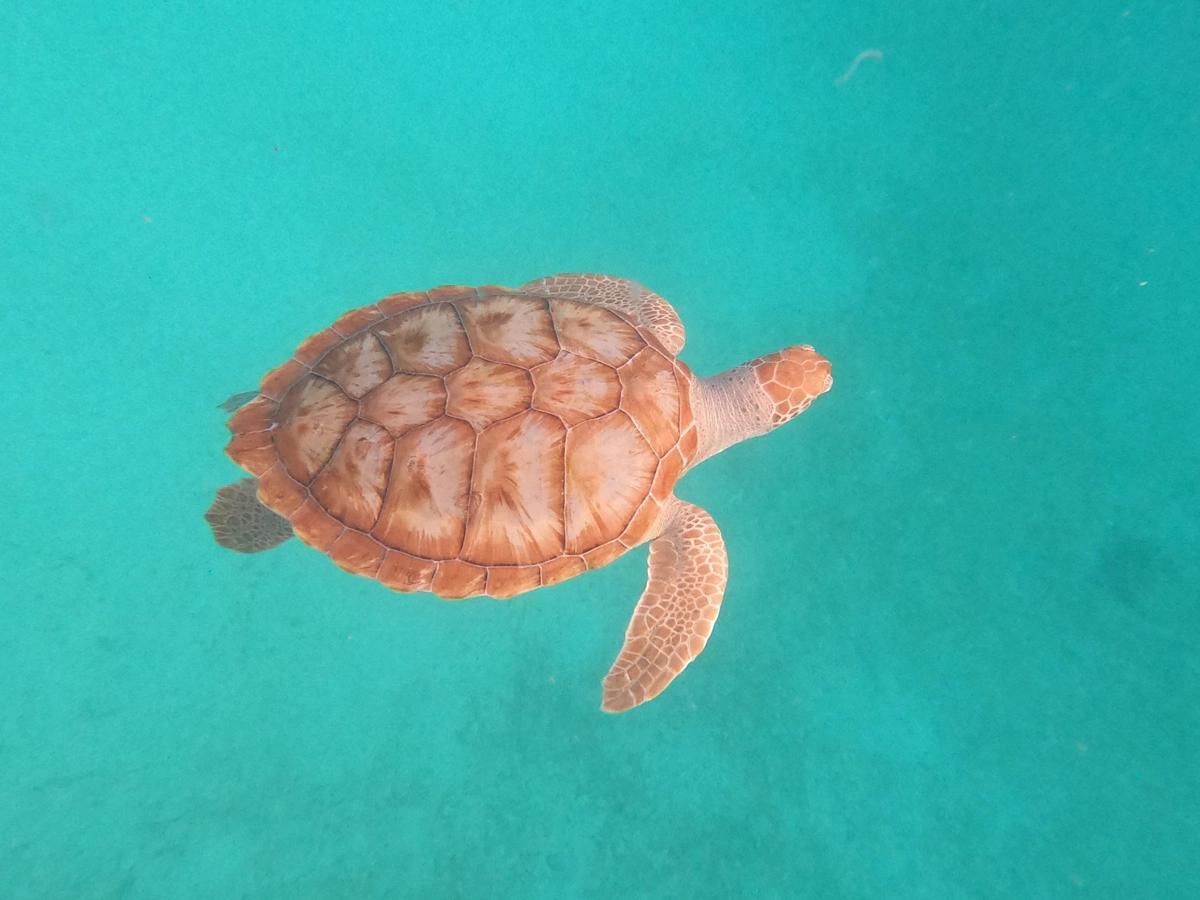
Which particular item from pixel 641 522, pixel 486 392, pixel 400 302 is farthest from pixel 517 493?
pixel 400 302

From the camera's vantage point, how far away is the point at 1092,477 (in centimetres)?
234

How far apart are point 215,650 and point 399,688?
2.62 ft

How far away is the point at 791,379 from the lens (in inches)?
74.2

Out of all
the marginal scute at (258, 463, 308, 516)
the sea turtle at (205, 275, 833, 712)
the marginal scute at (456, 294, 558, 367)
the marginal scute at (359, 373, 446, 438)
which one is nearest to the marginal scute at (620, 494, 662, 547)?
the sea turtle at (205, 275, 833, 712)

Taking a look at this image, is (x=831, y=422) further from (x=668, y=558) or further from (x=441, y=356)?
(x=441, y=356)

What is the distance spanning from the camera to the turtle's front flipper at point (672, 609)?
1.82 metres

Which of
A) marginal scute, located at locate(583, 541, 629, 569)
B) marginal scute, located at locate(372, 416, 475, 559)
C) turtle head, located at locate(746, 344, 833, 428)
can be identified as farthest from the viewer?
turtle head, located at locate(746, 344, 833, 428)

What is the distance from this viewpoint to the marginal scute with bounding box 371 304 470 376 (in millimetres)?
1593

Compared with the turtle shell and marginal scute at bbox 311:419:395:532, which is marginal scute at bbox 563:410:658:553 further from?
marginal scute at bbox 311:419:395:532

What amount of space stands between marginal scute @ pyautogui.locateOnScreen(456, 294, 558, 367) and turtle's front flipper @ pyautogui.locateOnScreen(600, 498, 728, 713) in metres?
0.71

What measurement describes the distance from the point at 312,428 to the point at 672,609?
133cm

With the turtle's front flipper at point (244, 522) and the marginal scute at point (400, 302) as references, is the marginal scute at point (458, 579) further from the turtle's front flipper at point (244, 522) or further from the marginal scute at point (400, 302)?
the marginal scute at point (400, 302)

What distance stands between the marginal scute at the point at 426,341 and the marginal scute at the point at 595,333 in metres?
0.32

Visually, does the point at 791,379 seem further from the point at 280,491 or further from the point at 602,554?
the point at 280,491
